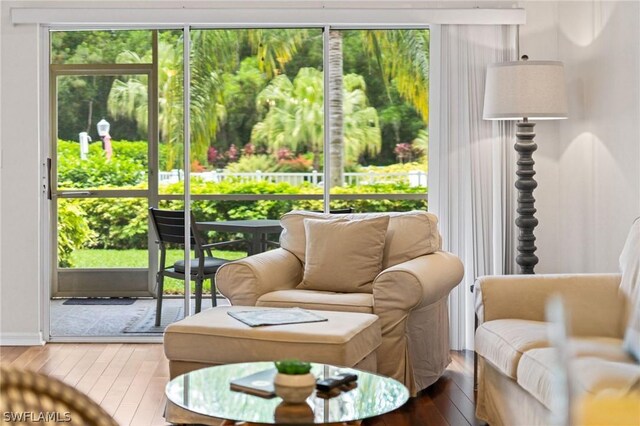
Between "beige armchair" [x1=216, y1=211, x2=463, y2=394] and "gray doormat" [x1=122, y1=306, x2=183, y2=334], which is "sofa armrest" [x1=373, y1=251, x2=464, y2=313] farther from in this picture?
"gray doormat" [x1=122, y1=306, x2=183, y2=334]

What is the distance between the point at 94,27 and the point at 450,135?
245 cm

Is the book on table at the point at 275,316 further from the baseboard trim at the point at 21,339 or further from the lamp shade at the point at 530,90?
the baseboard trim at the point at 21,339

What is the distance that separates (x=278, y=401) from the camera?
8.10 feet

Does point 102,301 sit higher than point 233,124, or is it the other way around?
point 233,124

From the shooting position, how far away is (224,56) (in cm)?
552

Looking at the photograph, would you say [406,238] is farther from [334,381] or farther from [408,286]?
[334,381]

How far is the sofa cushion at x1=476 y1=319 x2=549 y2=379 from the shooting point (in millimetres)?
3096

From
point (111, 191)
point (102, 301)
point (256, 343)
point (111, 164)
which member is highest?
point (111, 164)

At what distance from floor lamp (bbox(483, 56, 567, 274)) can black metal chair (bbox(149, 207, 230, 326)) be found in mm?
1945

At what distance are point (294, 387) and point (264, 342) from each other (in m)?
1.01

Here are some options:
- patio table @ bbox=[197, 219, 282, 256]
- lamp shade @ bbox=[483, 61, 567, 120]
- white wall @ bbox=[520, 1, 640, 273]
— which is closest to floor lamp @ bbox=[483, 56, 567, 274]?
lamp shade @ bbox=[483, 61, 567, 120]

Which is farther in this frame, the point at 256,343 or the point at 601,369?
the point at 256,343

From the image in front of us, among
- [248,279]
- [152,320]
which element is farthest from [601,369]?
[152,320]

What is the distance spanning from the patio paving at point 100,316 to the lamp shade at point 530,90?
89.6 inches
